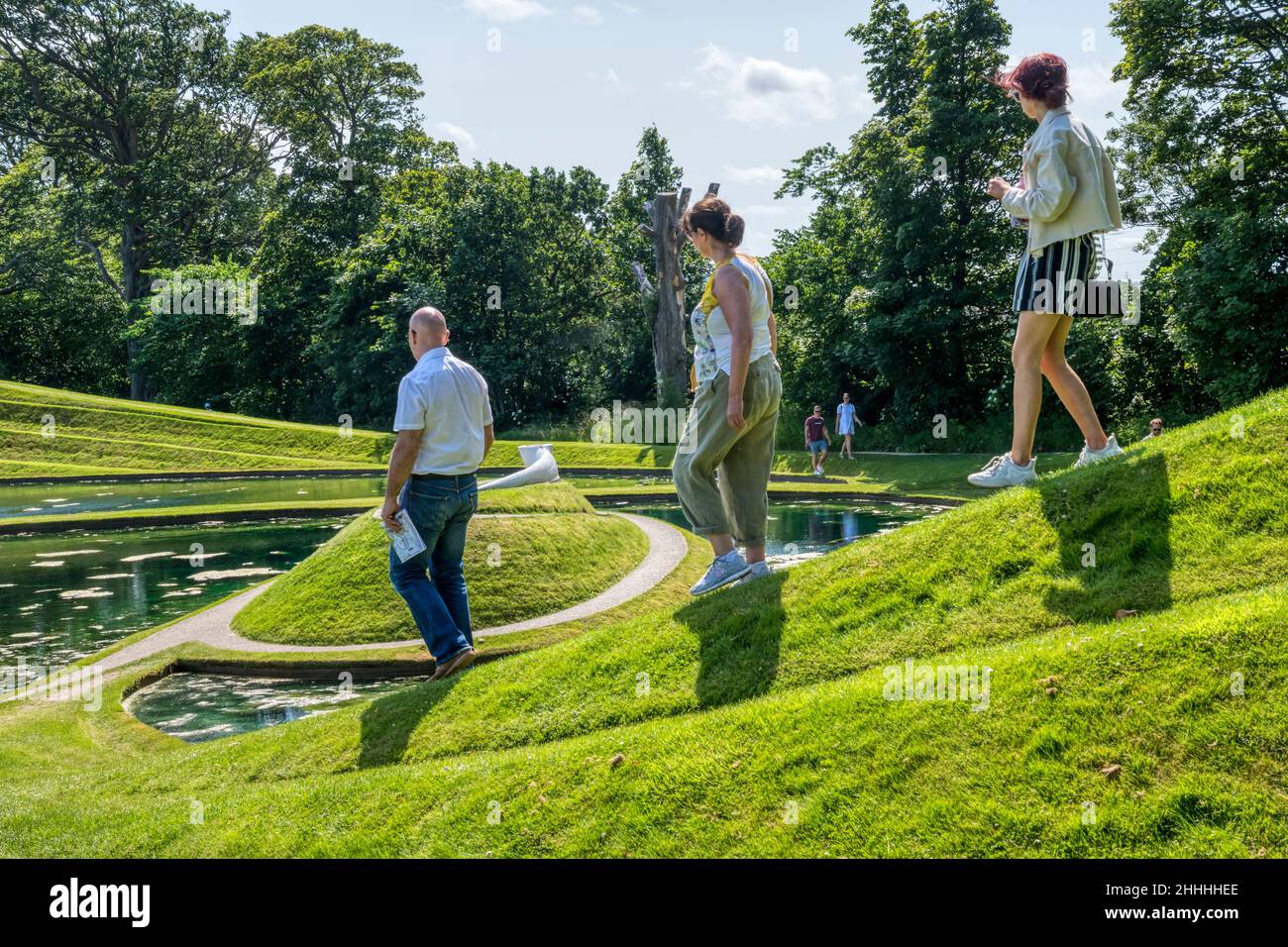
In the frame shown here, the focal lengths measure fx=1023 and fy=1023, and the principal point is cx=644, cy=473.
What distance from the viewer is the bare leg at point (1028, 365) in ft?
19.7

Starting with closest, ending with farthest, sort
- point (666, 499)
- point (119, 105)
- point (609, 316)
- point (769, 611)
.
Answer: point (769, 611)
point (666, 499)
point (609, 316)
point (119, 105)

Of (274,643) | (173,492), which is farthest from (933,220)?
(274,643)

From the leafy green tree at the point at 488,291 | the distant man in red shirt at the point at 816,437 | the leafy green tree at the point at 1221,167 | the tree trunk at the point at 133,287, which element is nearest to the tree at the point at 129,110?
the tree trunk at the point at 133,287

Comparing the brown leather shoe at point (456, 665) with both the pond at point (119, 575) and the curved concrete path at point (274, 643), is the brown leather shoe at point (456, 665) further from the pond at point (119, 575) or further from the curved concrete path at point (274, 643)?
the pond at point (119, 575)

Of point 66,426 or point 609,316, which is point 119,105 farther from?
point 609,316

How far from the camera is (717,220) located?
6.25 metres

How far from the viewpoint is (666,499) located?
2344 cm

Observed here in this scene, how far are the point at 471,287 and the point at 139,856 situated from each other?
37.8 m

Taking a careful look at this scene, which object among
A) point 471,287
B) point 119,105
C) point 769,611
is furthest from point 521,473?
point 119,105

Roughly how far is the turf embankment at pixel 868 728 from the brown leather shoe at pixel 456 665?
0.59 ft
